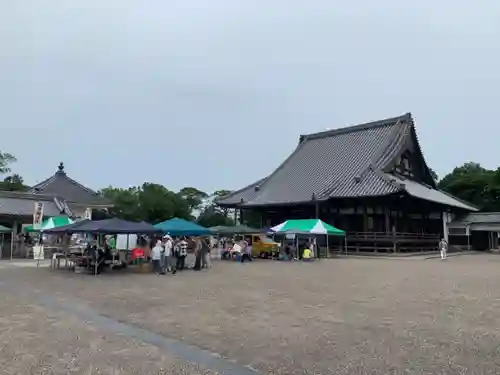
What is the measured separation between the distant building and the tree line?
10128 mm

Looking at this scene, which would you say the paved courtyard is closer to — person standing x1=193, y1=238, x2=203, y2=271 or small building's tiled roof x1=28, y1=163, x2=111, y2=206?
person standing x1=193, y1=238, x2=203, y2=271

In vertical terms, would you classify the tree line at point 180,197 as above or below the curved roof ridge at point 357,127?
below

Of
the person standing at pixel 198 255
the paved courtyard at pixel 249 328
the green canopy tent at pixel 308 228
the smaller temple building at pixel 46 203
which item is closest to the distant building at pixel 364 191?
the green canopy tent at pixel 308 228

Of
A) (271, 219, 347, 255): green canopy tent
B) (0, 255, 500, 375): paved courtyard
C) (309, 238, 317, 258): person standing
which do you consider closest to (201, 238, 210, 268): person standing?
(0, 255, 500, 375): paved courtyard

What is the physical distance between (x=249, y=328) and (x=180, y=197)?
45605 millimetres

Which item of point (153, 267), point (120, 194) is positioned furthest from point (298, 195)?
point (120, 194)

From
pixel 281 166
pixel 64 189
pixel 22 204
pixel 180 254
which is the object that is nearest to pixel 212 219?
pixel 64 189

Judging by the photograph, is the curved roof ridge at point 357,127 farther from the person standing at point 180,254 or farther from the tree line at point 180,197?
the person standing at point 180,254

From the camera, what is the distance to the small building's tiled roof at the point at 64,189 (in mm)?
42906

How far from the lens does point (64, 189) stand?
147 feet

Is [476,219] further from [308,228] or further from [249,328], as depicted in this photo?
[249,328]

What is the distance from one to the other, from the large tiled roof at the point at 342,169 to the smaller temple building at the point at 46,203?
11.5 metres

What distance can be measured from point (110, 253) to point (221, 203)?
704 inches

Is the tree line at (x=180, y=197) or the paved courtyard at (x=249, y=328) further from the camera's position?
the tree line at (x=180, y=197)
